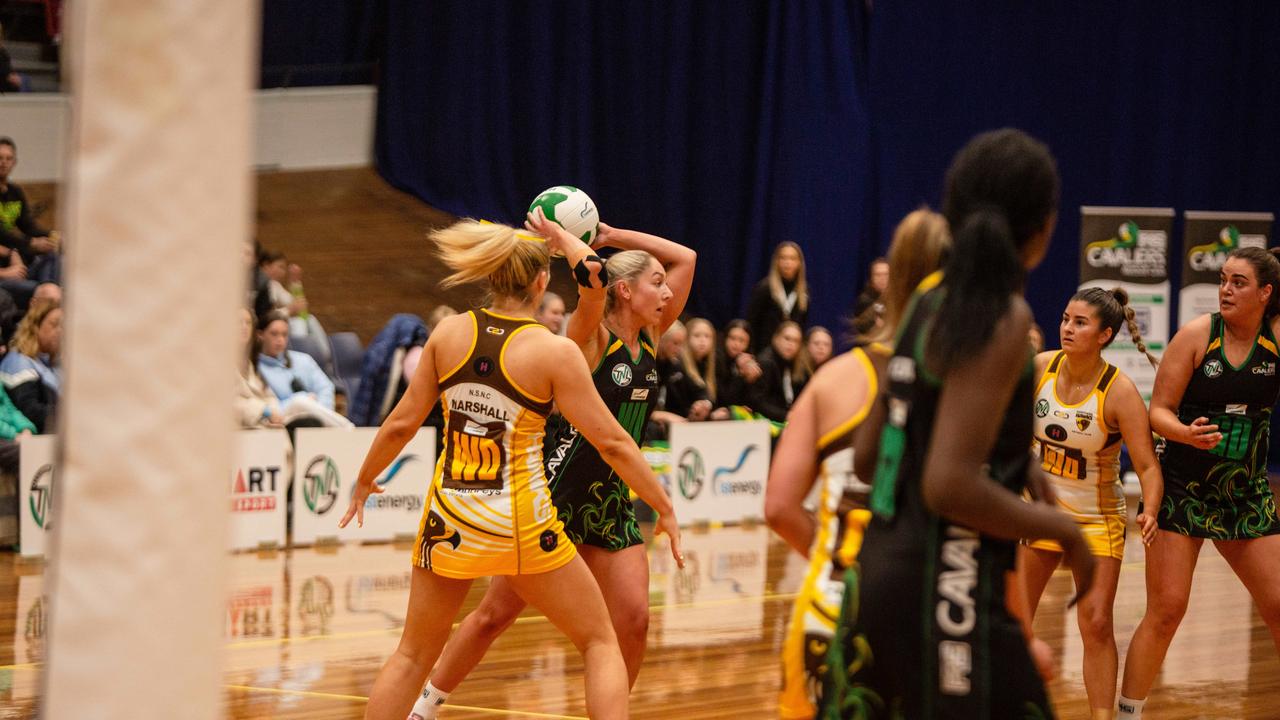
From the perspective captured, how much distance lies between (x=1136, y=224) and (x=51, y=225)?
9594 mm

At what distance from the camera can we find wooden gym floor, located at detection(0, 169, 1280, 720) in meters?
5.56

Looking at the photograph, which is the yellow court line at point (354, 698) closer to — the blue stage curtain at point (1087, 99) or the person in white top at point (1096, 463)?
the person in white top at point (1096, 463)

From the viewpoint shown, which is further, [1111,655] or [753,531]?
[753,531]

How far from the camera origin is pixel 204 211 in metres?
1.35

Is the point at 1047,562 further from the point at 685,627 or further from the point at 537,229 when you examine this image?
the point at 685,627

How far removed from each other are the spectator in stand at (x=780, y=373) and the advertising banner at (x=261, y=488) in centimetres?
368

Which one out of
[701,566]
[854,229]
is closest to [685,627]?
[701,566]

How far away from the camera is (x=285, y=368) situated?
31.6ft

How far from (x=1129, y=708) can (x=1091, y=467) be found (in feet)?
2.90

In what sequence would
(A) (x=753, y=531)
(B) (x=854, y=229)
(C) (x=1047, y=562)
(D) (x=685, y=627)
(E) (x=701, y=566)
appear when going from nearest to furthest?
(C) (x=1047, y=562)
(D) (x=685, y=627)
(E) (x=701, y=566)
(A) (x=753, y=531)
(B) (x=854, y=229)

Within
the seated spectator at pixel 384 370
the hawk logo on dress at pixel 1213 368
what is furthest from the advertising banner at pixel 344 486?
the hawk logo on dress at pixel 1213 368

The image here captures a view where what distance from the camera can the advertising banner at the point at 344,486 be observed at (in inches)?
346

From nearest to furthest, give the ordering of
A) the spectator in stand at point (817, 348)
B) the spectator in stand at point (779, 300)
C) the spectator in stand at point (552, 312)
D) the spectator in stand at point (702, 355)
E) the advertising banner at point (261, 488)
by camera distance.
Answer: the advertising banner at point (261, 488) < the spectator in stand at point (552, 312) < the spectator in stand at point (702, 355) < the spectator in stand at point (817, 348) < the spectator in stand at point (779, 300)

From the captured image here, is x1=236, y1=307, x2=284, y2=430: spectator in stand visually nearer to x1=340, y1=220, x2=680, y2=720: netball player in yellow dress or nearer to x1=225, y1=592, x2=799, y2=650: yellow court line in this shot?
x1=225, y1=592, x2=799, y2=650: yellow court line
